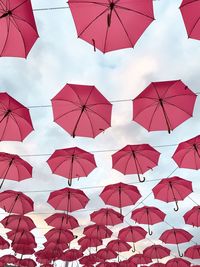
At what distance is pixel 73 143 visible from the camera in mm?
13195

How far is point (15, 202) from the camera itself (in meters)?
14.3

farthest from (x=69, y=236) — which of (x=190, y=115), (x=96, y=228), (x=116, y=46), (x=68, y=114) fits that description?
(x=116, y=46)

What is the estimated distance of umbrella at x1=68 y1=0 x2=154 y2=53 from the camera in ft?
20.6

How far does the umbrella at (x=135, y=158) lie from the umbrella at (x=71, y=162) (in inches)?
45.9

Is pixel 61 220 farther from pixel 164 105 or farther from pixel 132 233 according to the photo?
pixel 164 105

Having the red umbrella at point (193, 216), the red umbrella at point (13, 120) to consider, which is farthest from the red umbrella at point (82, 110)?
the red umbrella at point (193, 216)

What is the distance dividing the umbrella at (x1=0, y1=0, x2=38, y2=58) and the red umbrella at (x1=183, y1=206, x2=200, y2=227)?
12651mm

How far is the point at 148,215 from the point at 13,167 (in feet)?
28.0

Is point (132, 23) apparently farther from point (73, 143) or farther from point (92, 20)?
point (73, 143)

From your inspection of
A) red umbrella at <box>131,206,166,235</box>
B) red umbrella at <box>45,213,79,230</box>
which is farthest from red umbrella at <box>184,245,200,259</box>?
red umbrella at <box>45,213,79,230</box>

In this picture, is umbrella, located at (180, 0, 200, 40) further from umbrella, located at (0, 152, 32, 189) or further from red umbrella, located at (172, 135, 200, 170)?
umbrella, located at (0, 152, 32, 189)

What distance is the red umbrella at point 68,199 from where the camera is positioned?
14.2 metres

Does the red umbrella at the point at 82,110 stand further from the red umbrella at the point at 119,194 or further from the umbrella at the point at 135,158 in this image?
the red umbrella at the point at 119,194

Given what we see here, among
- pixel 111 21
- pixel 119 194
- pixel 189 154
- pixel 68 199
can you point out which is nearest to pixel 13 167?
pixel 68 199
